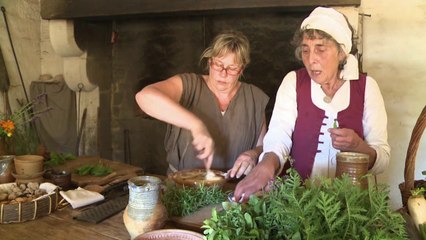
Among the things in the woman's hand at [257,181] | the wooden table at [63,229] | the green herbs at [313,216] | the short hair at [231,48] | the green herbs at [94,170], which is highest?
the short hair at [231,48]

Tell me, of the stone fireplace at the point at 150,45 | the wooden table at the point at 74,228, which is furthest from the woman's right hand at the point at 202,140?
the stone fireplace at the point at 150,45

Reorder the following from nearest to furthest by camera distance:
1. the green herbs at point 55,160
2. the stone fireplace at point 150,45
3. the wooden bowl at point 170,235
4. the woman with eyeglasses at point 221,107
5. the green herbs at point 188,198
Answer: the wooden bowl at point 170,235, the green herbs at point 188,198, the woman with eyeglasses at point 221,107, the green herbs at point 55,160, the stone fireplace at point 150,45

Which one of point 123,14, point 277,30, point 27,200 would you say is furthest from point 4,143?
point 277,30

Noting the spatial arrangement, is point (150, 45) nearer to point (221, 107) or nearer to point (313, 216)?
point (221, 107)

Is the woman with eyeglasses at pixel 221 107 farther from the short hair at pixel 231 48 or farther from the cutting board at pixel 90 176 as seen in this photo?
the cutting board at pixel 90 176

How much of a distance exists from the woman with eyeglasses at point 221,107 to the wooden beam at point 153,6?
69 cm

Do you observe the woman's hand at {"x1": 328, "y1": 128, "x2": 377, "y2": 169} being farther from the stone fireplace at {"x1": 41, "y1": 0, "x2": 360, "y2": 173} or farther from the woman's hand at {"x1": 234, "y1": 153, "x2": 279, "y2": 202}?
the stone fireplace at {"x1": 41, "y1": 0, "x2": 360, "y2": 173}

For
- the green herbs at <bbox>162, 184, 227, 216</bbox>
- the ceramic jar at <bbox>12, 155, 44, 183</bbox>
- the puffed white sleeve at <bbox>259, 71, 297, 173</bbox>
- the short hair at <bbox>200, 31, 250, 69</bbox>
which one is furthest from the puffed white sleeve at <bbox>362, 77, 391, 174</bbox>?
the ceramic jar at <bbox>12, 155, 44, 183</bbox>

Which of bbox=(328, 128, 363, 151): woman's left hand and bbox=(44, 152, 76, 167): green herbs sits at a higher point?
bbox=(328, 128, 363, 151): woman's left hand

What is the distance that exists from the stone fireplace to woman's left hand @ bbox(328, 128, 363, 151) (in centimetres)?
120

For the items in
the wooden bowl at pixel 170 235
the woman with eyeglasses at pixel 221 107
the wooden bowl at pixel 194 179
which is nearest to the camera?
the wooden bowl at pixel 170 235

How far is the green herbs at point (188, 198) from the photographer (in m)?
1.33

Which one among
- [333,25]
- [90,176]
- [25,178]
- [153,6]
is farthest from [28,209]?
[153,6]

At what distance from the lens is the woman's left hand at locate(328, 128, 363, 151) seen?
4.62 feet
